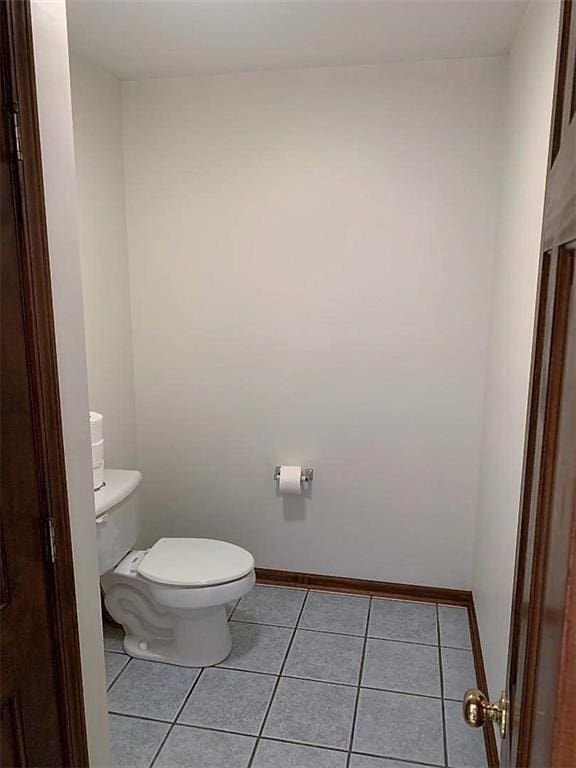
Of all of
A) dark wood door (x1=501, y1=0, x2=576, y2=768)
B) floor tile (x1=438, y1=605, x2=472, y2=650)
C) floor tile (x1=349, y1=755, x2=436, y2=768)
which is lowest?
floor tile (x1=349, y1=755, x2=436, y2=768)

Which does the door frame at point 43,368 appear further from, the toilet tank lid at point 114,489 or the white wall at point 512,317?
the white wall at point 512,317

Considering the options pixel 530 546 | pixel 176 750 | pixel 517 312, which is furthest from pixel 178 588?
pixel 530 546

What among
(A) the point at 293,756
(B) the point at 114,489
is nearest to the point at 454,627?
(A) the point at 293,756

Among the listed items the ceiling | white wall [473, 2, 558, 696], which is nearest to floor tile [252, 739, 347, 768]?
white wall [473, 2, 558, 696]

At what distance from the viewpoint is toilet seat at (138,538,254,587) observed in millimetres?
2363

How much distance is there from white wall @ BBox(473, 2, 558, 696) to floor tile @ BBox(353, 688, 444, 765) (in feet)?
0.88

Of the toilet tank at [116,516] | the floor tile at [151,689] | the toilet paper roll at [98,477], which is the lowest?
the floor tile at [151,689]

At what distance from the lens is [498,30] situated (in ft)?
7.22

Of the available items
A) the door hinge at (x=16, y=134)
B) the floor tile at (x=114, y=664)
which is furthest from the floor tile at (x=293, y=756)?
the door hinge at (x=16, y=134)

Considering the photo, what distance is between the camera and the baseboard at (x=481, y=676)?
193 cm

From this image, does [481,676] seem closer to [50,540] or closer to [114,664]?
[114,664]

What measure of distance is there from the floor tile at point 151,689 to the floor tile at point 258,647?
192 millimetres

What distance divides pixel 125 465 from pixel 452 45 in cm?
230

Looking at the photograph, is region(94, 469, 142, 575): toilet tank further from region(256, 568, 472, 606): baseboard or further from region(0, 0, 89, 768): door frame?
region(0, 0, 89, 768): door frame
